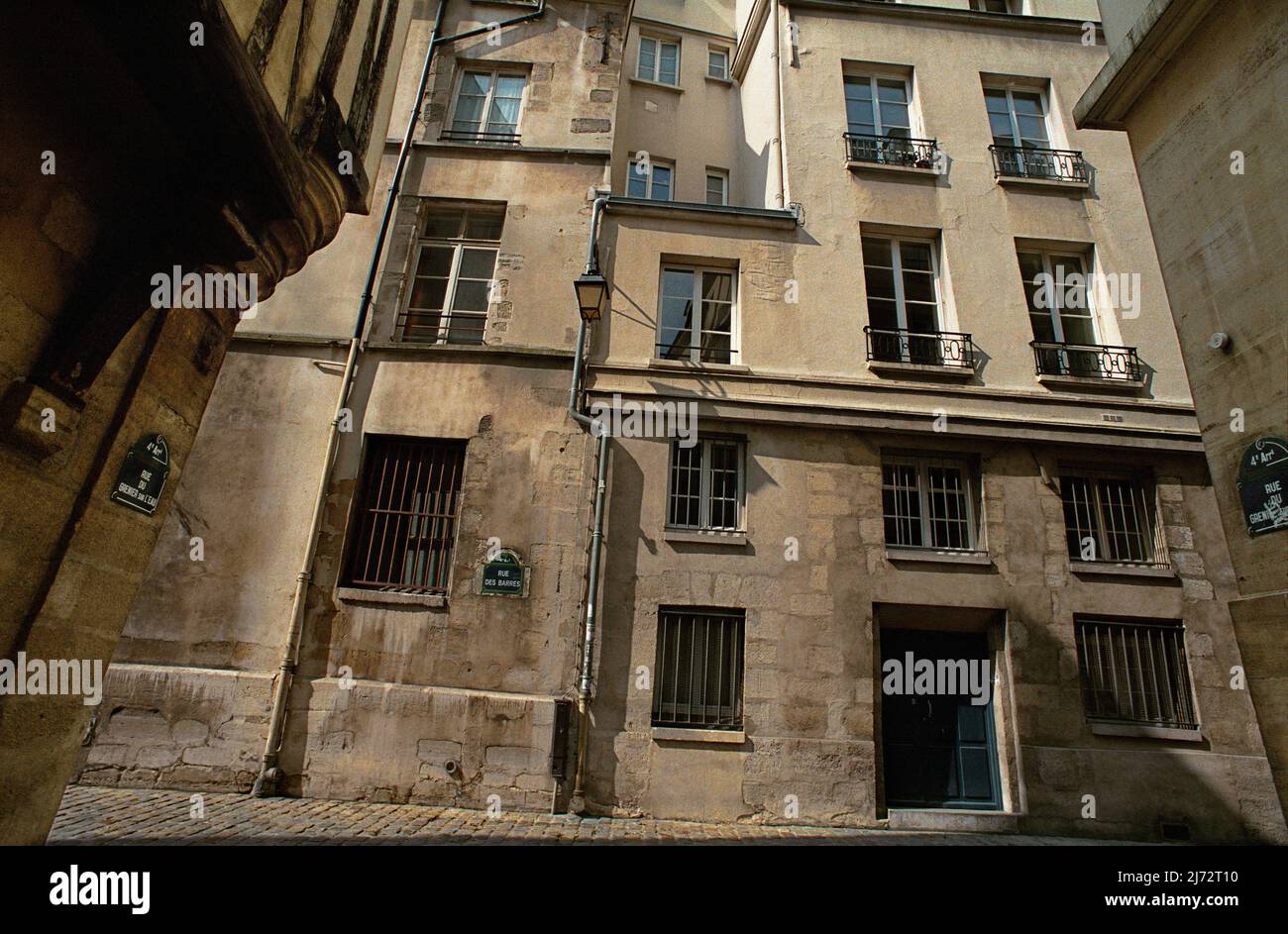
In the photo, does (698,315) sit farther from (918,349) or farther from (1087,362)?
(1087,362)

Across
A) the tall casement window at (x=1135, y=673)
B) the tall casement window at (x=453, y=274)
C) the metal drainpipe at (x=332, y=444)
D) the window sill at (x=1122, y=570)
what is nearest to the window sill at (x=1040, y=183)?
the window sill at (x=1122, y=570)

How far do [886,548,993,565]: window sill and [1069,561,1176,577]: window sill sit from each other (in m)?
1.13

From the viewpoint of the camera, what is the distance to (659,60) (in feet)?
45.6

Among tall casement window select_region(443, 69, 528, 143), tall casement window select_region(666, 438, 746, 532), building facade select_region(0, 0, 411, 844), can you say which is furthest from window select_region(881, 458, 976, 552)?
tall casement window select_region(443, 69, 528, 143)

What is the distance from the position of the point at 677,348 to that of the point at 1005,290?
4920mm

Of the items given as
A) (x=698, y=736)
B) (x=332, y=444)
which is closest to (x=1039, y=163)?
(x=698, y=736)

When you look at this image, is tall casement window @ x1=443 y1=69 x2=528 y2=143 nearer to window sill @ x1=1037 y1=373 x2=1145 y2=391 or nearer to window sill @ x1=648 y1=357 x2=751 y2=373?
window sill @ x1=648 y1=357 x2=751 y2=373

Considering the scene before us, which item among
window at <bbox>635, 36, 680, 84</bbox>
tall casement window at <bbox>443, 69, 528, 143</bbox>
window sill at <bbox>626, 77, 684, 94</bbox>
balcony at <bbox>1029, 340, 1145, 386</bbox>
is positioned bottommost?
balcony at <bbox>1029, 340, 1145, 386</bbox>

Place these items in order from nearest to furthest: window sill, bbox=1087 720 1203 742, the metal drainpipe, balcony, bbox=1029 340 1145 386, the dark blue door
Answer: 1. the metal drainpipe
2. window sill, bbox=1087 720 1203 742
3. the dark blue door
4. balcony, bbox=1029 340 1145 386

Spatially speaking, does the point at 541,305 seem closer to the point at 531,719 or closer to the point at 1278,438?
the point at 531,719

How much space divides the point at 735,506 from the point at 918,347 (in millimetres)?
3685

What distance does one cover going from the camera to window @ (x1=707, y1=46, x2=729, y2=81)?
14.0m

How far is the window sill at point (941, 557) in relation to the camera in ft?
25.7
